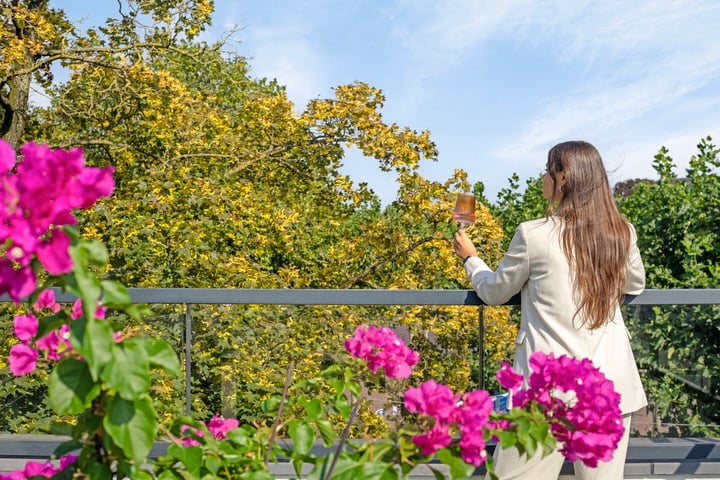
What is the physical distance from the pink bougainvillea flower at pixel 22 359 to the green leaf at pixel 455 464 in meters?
0.81

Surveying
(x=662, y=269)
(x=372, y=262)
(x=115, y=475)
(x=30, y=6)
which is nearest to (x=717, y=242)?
(x=662, y=269)

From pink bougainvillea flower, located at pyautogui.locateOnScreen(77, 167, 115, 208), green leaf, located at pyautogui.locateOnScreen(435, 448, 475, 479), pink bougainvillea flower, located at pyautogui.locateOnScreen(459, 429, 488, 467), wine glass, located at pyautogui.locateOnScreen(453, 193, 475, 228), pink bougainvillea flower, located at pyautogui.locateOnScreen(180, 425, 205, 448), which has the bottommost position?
pink bougainvillea flower, located at pyautogui.locateOnScreen(180, 425, 205, 448)

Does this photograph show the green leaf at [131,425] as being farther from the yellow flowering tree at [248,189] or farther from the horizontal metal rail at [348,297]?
the yellow flowering tree at [248,189]

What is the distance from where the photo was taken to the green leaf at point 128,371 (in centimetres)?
117

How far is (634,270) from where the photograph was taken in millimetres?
3020

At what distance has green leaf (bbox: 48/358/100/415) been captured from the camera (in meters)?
1.25

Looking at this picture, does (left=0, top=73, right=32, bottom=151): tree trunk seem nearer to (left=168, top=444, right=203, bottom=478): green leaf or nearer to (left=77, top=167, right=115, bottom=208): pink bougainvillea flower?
(left=168, top=444, right=203, bottom=478): green leaf

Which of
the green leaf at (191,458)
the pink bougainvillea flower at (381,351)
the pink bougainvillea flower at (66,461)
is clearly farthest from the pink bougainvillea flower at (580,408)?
the pink bougainvillea flower at (66,461)

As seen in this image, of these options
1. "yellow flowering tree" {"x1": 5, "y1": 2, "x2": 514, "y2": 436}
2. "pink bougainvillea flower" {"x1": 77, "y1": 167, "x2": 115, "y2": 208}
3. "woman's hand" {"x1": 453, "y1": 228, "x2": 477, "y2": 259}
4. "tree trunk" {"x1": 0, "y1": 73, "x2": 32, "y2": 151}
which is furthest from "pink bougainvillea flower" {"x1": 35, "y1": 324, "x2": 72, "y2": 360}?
"tree trunk" {"x1": 0, "y1": 73, "x2": 32, "y2": 151}

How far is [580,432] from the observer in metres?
1.53

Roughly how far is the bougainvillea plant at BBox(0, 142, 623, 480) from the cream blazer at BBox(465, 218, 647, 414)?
103 centimetres

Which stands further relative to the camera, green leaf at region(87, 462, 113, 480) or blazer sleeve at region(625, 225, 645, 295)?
blazer sleeve at region(625, 225, 645, 295)

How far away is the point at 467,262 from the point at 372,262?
577cm

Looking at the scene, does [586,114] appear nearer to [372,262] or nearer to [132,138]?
[372,262]
